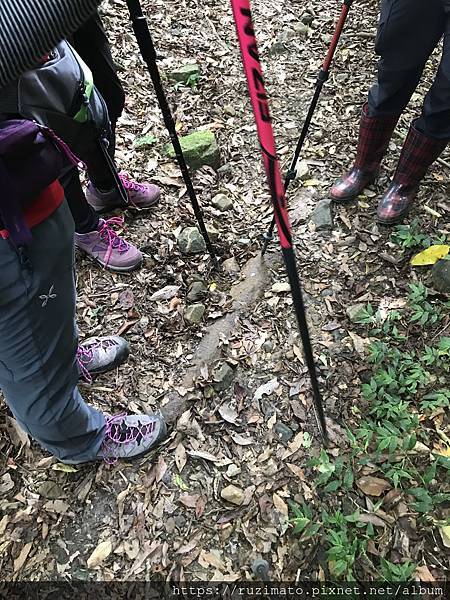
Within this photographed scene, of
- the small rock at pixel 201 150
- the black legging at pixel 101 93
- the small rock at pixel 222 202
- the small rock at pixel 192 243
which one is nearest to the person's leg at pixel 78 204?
the black legging at pixel 101 93

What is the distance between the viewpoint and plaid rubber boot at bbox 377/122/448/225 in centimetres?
300

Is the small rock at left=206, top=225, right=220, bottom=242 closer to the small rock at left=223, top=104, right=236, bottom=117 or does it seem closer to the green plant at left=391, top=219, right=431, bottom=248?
the green plant at left=391, top=219, right=431, bottom=248

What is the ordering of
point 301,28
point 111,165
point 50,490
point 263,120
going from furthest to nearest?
point 301,28 → point 111,165 → point 50,490 → point 263,120

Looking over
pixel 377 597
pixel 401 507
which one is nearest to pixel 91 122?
pixel 401 507

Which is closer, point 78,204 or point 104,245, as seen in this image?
point 78,204

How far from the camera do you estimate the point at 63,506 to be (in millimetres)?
2443

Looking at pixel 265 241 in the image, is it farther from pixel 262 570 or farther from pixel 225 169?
pixel 262 570

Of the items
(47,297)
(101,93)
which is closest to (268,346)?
(47,297)

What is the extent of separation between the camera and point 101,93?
10.00 feet

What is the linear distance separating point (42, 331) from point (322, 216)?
2365 millimetres

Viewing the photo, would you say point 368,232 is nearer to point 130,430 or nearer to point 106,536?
point 130,430

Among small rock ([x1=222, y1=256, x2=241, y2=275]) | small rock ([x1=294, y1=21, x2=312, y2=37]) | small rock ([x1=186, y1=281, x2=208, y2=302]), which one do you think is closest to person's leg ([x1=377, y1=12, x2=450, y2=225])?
small rock ([x1=222, y1=256, x2=241, y2=275])

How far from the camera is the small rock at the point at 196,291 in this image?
318 cm

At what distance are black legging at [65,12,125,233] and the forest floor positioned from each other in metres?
0.40
